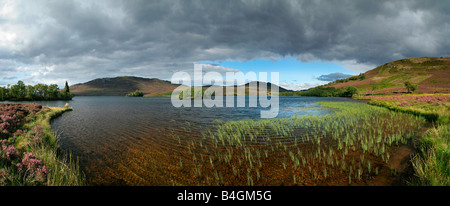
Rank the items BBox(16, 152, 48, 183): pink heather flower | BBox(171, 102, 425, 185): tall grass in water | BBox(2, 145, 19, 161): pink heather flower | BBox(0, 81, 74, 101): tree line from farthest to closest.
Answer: BBox(0, 81, 74, 101): tree line < BBox(171, 102, 425, 185): tall grass in water < BBox(2, 145, 19, 161): pink heather flower < BBox(16, 152, 48, 183): pink heather flower

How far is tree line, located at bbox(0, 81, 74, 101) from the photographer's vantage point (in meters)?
107

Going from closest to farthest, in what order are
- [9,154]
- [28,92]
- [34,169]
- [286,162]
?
[34,169]
[9,154]
[286,162]
[28,92]

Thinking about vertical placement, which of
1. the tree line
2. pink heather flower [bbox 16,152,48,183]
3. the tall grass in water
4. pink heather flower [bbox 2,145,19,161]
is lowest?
the tall grass in water

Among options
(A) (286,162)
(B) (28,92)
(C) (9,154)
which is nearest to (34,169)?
(C) (9,154)

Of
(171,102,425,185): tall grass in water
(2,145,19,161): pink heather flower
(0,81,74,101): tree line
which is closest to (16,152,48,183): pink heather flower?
(2,145,19,161): pink heather flower

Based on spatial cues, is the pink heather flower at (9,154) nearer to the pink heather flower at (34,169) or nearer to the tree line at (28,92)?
the pink heather flower at (34,169)

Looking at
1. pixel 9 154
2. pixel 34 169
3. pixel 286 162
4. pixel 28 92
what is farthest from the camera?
pixel 28 92

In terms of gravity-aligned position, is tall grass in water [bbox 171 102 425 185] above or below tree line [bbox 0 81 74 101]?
below

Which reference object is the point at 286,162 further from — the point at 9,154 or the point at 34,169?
the point at 9,154

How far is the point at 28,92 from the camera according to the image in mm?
111062

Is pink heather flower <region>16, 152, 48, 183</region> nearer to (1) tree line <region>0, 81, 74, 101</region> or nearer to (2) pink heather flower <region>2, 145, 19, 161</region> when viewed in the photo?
(2) pink heather flower <region>2, 145, 19, 161</region>

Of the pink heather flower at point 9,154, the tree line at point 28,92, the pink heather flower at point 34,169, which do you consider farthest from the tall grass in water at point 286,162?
the tree line at point 28,92

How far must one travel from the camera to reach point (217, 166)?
9.91 metres
